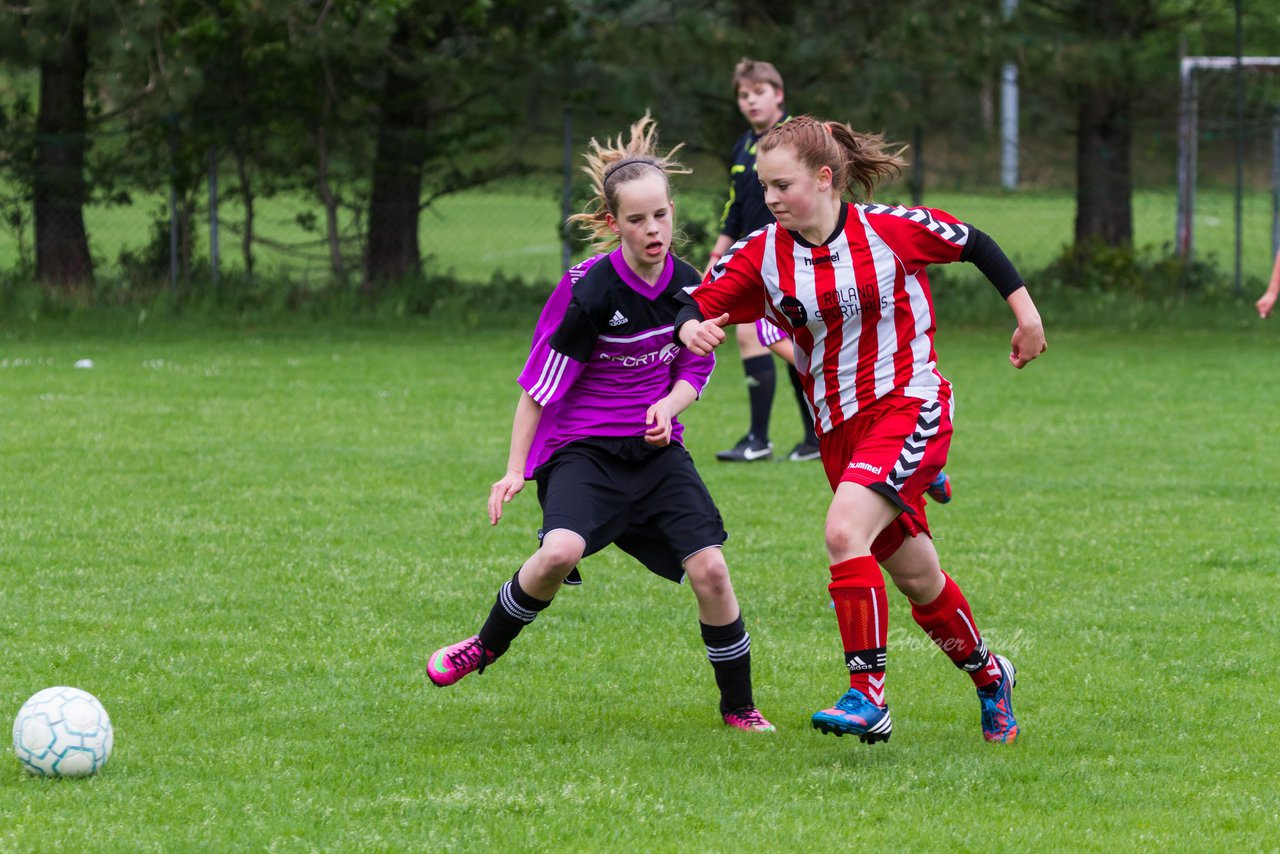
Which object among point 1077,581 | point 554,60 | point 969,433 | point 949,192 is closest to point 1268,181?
point 949,192

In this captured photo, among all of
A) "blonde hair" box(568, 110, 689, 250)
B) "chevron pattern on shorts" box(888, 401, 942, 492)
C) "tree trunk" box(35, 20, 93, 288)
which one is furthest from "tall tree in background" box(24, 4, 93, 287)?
"chevron pattern on shorts" box(888, 401, 942, 492)

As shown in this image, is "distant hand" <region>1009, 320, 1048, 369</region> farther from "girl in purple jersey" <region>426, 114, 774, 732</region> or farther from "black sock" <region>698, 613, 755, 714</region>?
"black sock" <region>698, 613, 755, 714</region>

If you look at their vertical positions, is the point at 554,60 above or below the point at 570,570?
above

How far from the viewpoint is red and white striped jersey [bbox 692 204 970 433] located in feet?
14.5

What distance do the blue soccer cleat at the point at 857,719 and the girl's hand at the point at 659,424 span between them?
2.74 ft

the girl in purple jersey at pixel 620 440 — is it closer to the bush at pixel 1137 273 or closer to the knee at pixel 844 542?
the knee at pixel 844 542

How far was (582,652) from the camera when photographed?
560cm

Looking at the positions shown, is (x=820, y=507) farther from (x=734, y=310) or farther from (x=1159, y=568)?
(x=734, y=310)

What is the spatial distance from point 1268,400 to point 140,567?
8.76m

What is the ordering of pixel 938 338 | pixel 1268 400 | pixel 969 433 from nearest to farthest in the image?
pixel 969 433, pixel 1268 400, pixel 938 338

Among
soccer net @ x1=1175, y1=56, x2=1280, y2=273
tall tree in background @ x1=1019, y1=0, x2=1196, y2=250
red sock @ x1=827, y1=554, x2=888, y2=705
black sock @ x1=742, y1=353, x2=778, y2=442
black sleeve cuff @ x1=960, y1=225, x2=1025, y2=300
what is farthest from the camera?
soccer net @ x1=1175, y1=56, x2=1280, y2=273

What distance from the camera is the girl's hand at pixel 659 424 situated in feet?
14.5

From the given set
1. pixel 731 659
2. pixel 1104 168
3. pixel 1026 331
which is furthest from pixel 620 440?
pixel 1104 168

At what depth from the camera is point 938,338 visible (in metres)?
16.7
